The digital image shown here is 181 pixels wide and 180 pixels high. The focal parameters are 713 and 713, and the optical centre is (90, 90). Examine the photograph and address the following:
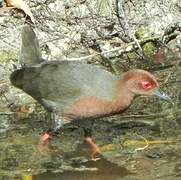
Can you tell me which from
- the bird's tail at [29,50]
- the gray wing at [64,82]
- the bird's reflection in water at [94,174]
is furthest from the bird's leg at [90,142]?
the bird's tail at [29,50]

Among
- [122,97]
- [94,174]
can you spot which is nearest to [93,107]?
[122,97]

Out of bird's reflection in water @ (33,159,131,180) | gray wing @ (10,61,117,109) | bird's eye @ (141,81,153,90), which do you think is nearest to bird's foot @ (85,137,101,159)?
bird's reflection in water @ (33,159,131,180)

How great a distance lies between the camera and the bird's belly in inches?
258

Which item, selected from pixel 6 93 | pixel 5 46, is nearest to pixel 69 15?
pixel 5 46

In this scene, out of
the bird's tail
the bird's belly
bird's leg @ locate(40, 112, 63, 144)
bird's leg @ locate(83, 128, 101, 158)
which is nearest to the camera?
the bird's belly

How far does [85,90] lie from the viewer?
6.60 metres

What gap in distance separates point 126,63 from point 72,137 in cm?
203

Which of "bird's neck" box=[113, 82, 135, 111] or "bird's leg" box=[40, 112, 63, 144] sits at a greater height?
"bird's neck" box=[113, 82, 135, 111]

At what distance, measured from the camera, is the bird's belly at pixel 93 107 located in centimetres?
655

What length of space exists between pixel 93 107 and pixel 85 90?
179mm

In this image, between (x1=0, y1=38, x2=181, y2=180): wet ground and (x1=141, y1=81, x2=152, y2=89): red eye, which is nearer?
(x1=0, y1=38, x2=181, y2=180): wet ground

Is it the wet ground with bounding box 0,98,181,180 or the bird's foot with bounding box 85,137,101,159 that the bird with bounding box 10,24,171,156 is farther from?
the wet ground with bounding box 0,98,181,180

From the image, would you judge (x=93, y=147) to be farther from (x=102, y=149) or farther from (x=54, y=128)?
(x=54, y=128)

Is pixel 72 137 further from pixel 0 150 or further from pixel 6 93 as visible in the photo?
pixel 6 93
